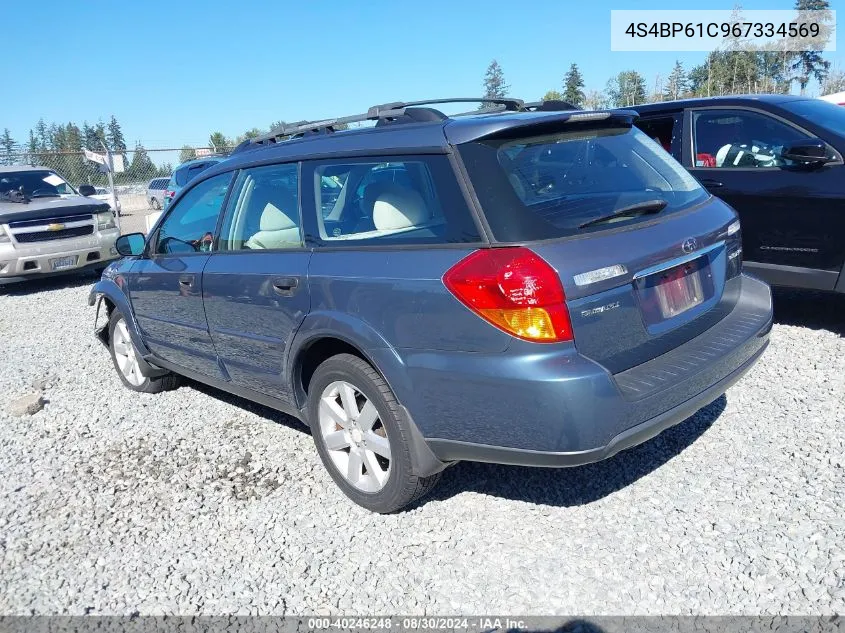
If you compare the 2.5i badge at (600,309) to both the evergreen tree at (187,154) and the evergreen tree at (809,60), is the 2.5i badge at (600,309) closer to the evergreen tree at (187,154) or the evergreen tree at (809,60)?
the evergreen tree at (187,154)

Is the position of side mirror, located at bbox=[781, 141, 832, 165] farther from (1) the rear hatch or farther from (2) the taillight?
(2) the taillight

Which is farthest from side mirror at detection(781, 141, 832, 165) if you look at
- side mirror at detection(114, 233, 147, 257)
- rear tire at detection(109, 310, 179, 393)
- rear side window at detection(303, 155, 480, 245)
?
rear tire at detection(109, 310, 179, 393)

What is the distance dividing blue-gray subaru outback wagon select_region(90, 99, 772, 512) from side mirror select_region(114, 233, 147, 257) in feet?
4.22

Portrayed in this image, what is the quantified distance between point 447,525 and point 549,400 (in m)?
0.99

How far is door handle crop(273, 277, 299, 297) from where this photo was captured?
10.6ft

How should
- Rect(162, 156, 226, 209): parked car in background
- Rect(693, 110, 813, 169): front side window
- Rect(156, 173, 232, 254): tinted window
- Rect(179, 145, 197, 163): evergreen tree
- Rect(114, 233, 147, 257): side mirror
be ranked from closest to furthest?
Rect(156, 173, 232, 254): tinted window
Rect(114, 233, 147, 257): side mirror
Rect(693, 110, 813, 169): front side window
Rect(162, 156, 226, 209): parked car in background
Rect(179, 145, 197, 163): evergreen tree

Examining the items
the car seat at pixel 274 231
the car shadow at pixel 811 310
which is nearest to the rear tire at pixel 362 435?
the car seat at pixel 274 231

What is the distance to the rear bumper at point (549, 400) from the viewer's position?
2416 mm

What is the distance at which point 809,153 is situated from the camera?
4.84m

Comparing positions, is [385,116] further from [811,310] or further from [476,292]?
[811,310]

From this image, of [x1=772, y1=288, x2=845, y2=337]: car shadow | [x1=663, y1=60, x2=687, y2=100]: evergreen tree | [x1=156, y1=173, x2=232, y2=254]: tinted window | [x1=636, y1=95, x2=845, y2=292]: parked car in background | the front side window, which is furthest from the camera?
[x1=663, y1=60, x2=687, y2=100]: evergreen tree

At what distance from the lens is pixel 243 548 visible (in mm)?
3016

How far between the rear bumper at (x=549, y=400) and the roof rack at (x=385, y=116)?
1190 millimetres

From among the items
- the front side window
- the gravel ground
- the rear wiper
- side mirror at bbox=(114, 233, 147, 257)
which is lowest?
the gravel ground
